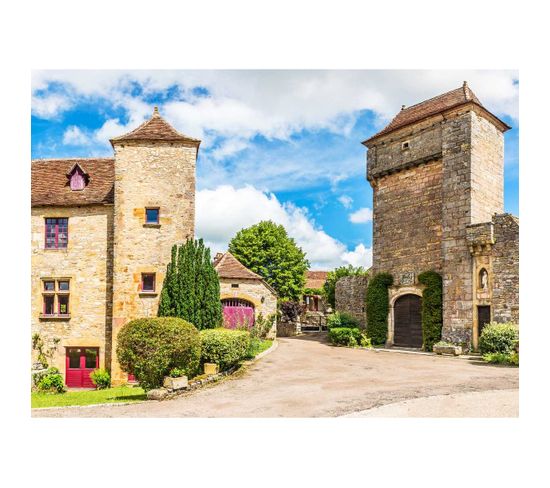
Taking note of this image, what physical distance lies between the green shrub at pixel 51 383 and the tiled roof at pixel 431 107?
1518 centimetres

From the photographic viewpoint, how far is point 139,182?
1505 centimetres

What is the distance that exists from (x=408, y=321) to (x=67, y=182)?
13.6 m

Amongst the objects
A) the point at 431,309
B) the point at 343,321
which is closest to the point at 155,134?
the point at 343,321

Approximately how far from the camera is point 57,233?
15570mm

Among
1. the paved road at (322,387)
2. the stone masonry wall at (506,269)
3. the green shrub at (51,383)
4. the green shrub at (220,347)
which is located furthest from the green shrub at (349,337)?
the green shrub at (51,383)

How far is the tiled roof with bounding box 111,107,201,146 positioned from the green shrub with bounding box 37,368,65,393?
735cm

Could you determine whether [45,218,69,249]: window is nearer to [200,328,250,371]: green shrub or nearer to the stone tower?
the stone tower

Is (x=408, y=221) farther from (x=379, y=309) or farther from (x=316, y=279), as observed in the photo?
(x=316, y=279)

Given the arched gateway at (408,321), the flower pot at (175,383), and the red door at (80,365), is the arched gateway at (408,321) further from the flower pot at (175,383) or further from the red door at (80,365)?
the red door at (80,365)

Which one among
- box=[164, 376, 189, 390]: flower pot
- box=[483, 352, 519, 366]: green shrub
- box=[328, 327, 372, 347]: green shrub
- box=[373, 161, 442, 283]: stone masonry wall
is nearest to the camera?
box=[164, 376, 189, 390]: flower pot

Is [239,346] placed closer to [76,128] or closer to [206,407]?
[206,407]

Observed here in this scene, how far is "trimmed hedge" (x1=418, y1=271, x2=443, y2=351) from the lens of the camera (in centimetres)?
1767

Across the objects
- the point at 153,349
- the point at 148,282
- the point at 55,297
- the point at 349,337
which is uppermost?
the point at 148,282

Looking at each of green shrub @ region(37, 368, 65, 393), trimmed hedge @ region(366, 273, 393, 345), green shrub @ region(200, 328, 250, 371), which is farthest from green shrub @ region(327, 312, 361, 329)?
green shrub @ region(37, 368, 65, 393)
